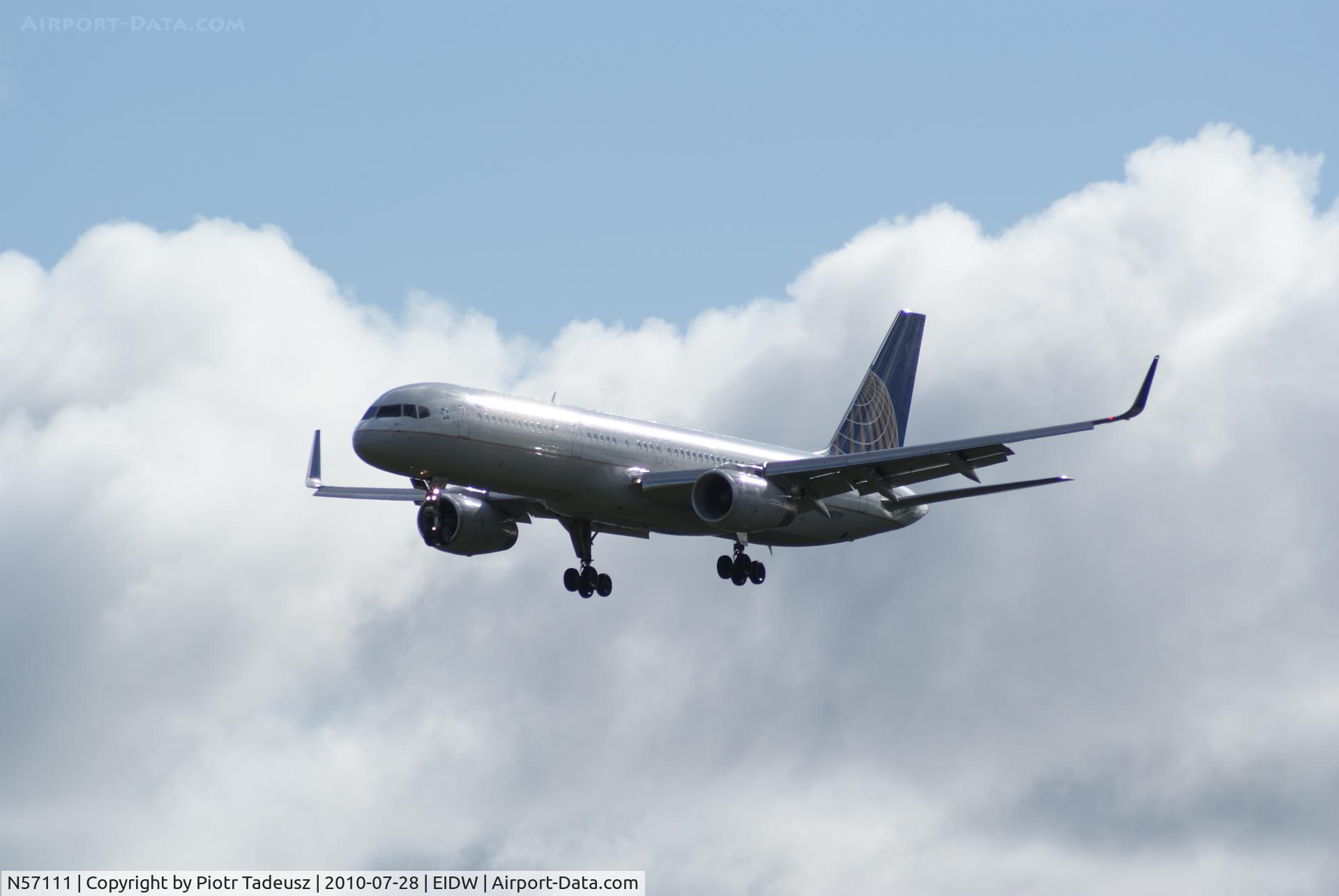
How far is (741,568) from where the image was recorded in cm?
5059

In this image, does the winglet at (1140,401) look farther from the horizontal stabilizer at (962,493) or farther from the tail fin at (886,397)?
the tail fin at (886,397)

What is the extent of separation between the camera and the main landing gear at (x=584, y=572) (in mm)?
49906

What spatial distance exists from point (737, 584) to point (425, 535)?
36.1ft

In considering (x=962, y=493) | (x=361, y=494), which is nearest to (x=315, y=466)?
(x=361, y=494)

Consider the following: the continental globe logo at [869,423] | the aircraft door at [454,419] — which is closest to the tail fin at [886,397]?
the continental globe logo at [869,423]

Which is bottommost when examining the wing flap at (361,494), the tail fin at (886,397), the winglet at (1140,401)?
the winglet at (1140,401)

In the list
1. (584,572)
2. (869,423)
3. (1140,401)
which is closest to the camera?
(1140,401)

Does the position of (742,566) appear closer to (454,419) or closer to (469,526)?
(469,526)

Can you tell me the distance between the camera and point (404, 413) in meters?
42.0

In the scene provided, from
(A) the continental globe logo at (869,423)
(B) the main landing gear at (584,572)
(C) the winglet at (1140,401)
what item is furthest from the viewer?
(A) the continental globe logo at (869,423)

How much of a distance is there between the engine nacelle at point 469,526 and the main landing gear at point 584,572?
1.88 meters

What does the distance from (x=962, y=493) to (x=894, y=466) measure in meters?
3.19

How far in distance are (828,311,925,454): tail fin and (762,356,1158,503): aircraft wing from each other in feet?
30.1

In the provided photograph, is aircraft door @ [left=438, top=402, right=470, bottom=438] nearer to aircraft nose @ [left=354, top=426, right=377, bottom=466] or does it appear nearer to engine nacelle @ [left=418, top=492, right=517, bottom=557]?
aircraft nose @ [left=354, top=426, right=377, bottom=466]
